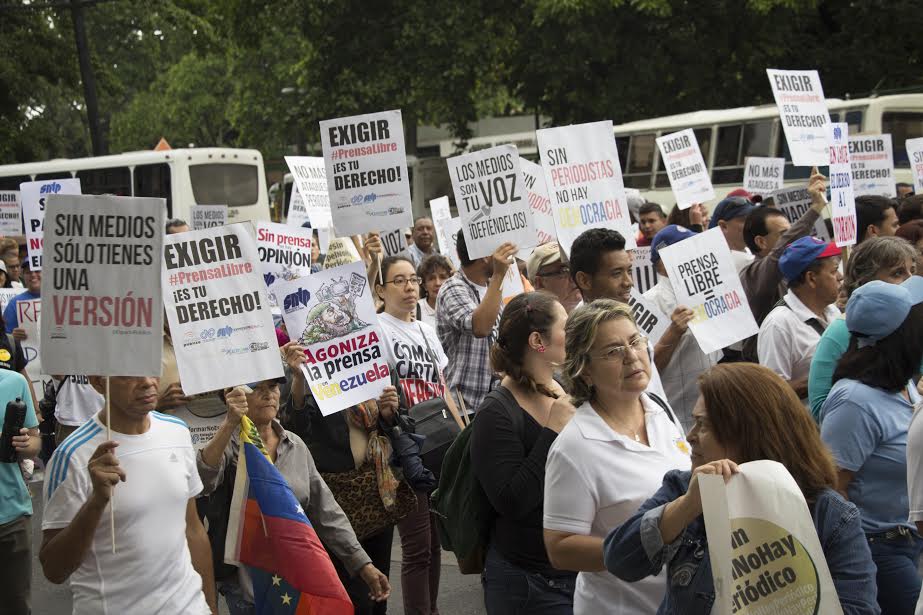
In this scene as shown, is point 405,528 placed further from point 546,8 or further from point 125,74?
point 125,74

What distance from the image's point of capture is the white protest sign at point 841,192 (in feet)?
28.3

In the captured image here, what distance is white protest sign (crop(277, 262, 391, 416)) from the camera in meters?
6.15

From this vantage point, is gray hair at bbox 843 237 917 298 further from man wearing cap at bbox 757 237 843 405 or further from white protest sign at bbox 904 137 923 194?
white protest sign at bbox 904 137 923 194

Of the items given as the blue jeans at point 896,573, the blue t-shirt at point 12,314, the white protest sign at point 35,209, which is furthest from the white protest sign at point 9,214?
the blue jeans at point 896,573

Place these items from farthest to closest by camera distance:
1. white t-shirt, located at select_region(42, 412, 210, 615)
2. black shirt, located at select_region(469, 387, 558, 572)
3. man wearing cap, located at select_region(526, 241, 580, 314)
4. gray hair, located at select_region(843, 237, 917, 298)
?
man wearing cap, located at select_region(526, 241, 580, 314) < gray hair, located at select_region(843, 237, 917, 298) < black shirt, located at select_region(469, 387, 558, 572) < white t-shirt, located at select_region(42, 412, 210, 615)

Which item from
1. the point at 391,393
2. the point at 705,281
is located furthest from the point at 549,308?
the point at 705,281

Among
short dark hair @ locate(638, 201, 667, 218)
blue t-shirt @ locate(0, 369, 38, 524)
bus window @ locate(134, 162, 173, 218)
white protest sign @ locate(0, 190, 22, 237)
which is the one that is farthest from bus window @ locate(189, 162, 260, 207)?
blue t-shirt @ locate(0, 369, 38, 524)

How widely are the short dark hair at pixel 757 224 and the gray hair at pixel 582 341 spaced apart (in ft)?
15.0

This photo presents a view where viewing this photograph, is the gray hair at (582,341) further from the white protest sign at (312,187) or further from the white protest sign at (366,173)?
the white protest sign at (312,187)

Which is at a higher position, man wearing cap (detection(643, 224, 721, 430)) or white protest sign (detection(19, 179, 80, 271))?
white protest sign (detection(19, 179, 80, 271))

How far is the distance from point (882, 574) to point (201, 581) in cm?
229

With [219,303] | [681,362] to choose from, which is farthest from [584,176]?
[219,303]

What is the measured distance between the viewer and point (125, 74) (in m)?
50.2

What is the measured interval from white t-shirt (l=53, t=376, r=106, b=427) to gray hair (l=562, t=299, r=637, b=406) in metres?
5.03
